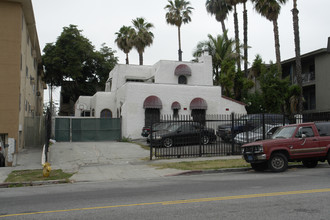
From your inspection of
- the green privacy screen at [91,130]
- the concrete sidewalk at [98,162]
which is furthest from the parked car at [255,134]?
the green privacy screen at [91,130]

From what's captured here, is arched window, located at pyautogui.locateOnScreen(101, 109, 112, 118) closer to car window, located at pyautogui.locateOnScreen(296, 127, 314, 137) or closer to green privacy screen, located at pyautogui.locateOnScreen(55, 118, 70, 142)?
green privacy screen, located at pyautogui.locateOnScreen(55, 118, 70, 142)

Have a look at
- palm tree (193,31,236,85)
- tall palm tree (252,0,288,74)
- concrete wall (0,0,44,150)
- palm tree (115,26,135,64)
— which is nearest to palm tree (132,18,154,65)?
palm tree (115,26,135,64)

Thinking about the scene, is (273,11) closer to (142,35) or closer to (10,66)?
(142,35)

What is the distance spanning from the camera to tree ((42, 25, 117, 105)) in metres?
41.9

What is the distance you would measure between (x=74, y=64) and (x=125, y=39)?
7371mm

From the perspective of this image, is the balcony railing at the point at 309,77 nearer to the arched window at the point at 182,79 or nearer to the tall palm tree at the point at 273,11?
the tall palm tree at the point at 273,11

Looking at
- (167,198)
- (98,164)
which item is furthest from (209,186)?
(98,164)

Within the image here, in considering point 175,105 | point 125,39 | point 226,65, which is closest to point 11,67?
point 175,105

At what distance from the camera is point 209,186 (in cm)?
905

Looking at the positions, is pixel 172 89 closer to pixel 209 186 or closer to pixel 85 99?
pixel 85 99

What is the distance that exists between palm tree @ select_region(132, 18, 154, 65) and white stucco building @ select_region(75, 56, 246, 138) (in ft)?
24.5

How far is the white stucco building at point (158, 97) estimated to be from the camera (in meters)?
27.9

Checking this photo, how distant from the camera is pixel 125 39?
144 ft

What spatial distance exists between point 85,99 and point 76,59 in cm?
735
